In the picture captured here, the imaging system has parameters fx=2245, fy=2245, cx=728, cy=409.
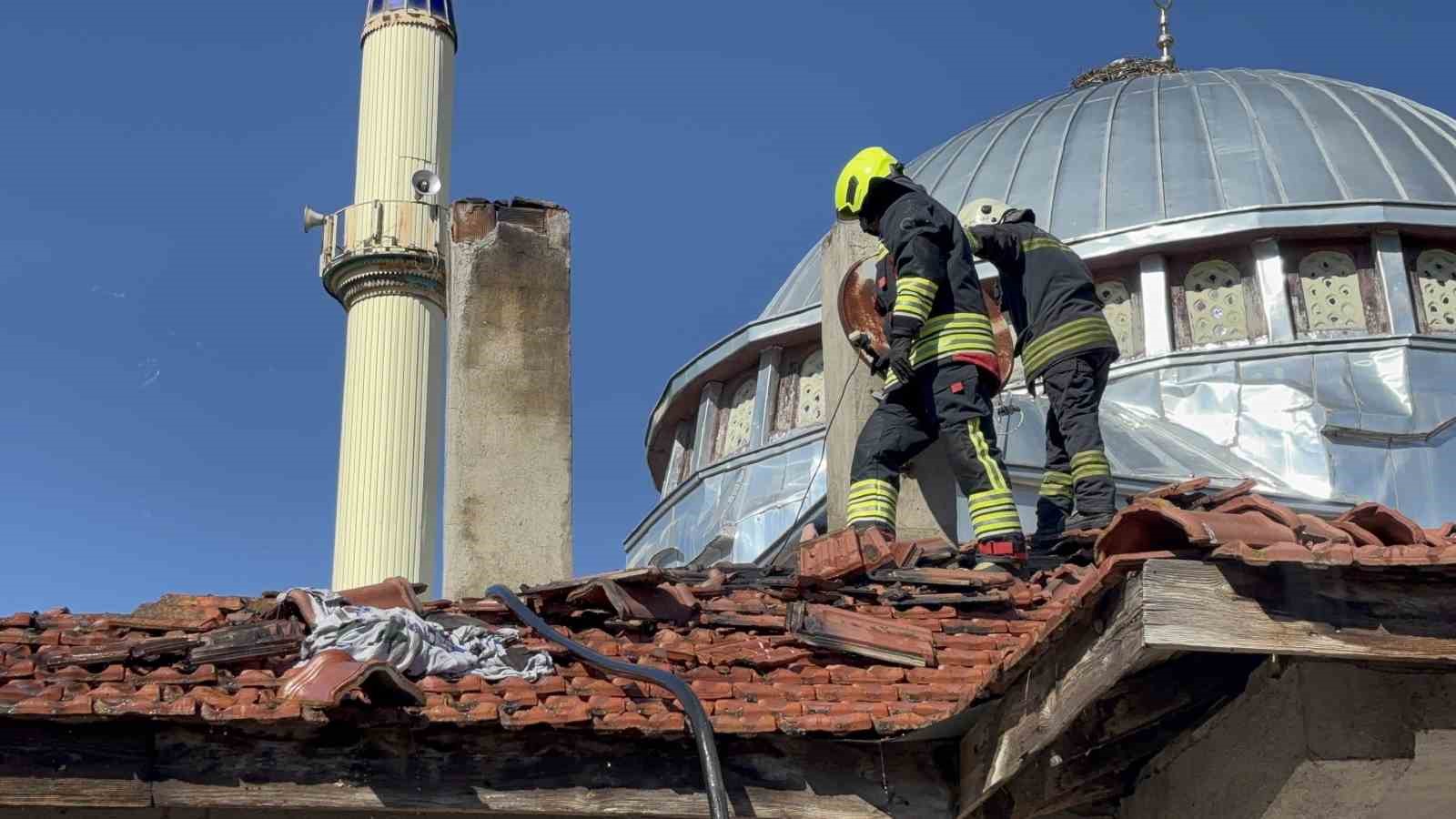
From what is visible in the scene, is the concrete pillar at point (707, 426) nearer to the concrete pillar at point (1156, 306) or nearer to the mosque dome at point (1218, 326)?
the mosque dome at point (1218, 326)

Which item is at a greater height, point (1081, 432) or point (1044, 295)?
point (1044, 295)

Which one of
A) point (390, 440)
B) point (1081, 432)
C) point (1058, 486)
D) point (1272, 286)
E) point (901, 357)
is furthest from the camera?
point (390, 440)

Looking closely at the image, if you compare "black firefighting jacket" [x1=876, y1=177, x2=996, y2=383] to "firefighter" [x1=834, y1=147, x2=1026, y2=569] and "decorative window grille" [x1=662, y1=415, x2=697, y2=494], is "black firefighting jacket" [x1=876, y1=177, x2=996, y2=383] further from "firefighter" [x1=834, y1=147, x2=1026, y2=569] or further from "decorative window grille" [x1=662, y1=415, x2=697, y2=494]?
"decorative window grille" [x1=662, y1=415, x2=697, y2=494]

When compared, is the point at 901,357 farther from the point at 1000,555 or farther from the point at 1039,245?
the point at 1039,245

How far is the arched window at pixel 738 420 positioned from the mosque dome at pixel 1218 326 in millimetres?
28

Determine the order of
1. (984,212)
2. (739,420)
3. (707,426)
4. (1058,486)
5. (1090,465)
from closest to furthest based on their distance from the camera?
(1090,465) < (1058,486) < (984,212) < (739,420) < (707,426)

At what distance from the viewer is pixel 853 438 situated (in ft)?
37.0

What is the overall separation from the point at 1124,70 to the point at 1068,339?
612 inches

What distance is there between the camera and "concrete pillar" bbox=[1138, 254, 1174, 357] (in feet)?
63.7

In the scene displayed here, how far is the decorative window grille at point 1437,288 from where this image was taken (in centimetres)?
1928

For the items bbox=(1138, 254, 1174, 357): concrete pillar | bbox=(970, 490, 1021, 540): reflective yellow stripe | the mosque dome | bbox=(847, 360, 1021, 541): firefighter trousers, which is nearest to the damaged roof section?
bbox=(970, 490, 1021, 540): reflective yellow stripe

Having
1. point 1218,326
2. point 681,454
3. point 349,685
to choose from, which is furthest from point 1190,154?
point 349,685

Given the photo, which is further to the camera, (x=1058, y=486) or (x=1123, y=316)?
(x=1123, y=316)

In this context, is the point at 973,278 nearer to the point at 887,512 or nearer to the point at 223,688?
the point at 887,512
